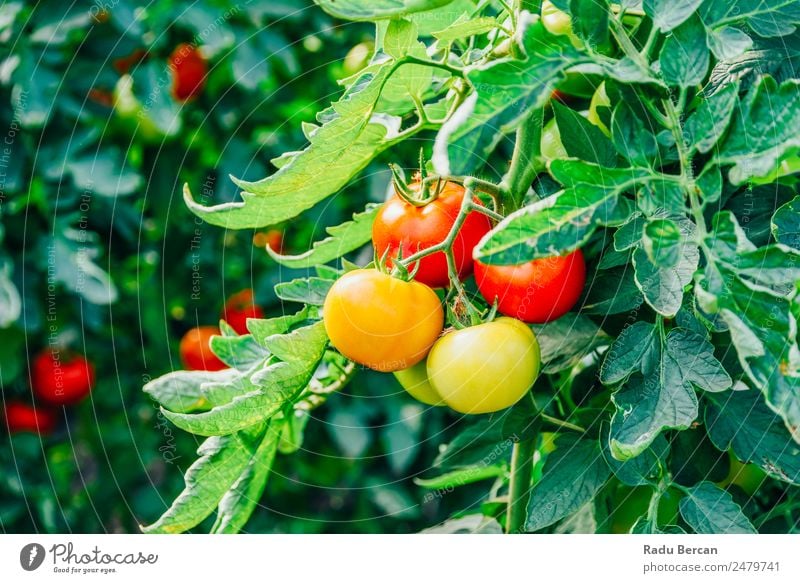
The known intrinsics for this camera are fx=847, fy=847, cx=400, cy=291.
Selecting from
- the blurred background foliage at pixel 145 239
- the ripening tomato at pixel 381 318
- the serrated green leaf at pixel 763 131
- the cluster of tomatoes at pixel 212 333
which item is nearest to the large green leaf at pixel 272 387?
the ripening tomato at pixel 381 318

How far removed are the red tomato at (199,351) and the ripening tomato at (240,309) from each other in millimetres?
30

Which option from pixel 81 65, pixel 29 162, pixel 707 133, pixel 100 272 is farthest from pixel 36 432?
pixel 707 133

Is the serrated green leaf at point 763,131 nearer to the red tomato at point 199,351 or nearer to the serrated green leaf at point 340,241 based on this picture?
the serrated green leaf at point 340,241

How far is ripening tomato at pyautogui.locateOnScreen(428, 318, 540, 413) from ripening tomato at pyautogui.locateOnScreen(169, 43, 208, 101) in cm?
79

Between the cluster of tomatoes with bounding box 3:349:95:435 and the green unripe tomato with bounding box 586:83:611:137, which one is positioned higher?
the green unripe tomato with bounding box 586:83:611:137

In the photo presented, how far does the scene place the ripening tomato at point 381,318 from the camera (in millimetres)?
445

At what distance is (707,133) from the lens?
0.37 meters

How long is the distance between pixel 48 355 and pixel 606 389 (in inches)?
34.2

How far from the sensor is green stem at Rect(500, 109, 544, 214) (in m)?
0.46

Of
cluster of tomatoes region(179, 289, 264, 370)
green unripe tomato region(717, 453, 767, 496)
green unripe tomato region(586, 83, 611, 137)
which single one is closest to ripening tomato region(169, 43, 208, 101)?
cluster of tomatoes region(179, 289, 264, 370)

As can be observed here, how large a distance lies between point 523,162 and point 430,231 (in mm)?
64

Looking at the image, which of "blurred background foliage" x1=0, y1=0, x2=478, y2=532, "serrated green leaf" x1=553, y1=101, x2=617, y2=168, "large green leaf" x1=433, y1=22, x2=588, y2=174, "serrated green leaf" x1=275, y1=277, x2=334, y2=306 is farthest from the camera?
"blurred background foliage" x1=0, y1=0, x2=478, y2=532

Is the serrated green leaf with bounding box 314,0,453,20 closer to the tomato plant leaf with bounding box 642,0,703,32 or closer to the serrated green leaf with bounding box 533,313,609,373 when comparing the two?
the tomato plant leaf with bounding box 642,0,703,32
